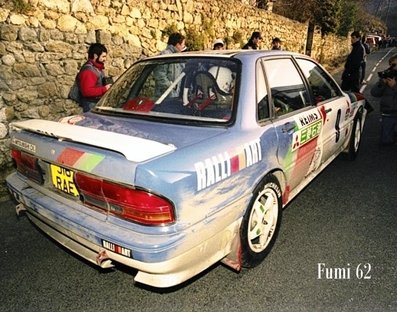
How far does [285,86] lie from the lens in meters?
3.14

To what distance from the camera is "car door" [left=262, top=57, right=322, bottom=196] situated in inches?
113

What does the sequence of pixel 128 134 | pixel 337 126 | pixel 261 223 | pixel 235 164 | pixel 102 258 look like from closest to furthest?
pixel 102 258 < pixel 235 164 < pixel 128 134 < pixel 261 223 < pixel 337 126

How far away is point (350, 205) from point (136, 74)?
247cm

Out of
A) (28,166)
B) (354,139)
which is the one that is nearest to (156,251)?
(28,166)

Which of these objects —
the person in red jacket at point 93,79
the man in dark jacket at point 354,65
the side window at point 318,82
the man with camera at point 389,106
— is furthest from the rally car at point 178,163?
the man in dark jacket at point 354,65

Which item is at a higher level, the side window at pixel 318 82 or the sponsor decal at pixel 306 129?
the side window at pixel 318 82

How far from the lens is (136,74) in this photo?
11.0 feet

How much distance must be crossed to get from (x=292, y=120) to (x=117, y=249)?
1.79 metres

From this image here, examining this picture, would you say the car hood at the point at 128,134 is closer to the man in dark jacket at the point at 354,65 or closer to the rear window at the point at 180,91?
the rear window at the point at 180,91

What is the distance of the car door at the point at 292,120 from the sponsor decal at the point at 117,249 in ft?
4.47

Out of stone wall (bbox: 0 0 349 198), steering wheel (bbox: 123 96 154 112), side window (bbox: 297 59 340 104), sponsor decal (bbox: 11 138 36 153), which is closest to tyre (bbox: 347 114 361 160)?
side window (bbox: 297 59 340 104)

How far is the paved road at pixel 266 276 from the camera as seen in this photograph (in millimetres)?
2361

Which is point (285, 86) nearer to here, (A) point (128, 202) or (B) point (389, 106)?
(A) point (128, 202)

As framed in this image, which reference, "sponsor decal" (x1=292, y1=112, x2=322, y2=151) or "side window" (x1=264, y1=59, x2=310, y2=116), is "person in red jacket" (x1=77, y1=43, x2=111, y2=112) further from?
"sponsor decal" (x1=292, y1=112, x2=322, y2=151)
